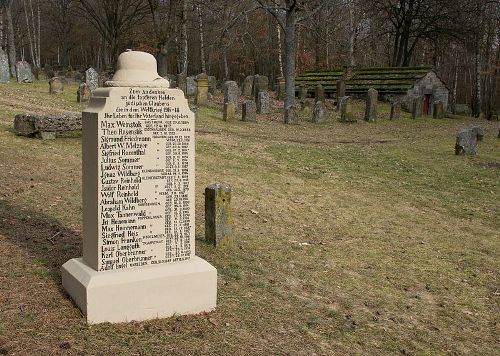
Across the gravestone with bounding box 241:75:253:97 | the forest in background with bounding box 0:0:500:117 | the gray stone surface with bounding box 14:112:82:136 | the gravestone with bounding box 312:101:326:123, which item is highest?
the forest in background with bounding box 0:0:500:117

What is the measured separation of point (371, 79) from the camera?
33.0 m

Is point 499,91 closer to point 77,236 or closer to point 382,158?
point 382,158

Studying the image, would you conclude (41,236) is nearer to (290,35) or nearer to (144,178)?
(144,178)

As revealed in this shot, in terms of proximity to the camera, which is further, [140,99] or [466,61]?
[466,61]

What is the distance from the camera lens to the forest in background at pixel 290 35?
1178 inches

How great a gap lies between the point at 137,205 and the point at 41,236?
7.10ft

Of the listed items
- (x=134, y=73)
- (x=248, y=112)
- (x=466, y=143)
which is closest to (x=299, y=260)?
(x=134, y=73)

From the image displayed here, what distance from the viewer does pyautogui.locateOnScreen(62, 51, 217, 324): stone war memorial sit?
4.07 m

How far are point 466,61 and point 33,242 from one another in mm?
49923

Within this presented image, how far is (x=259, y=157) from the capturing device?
12766 mm

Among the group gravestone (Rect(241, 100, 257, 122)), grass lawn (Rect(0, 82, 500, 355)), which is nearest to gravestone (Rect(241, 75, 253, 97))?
gravestone (Rect(241, 100, 257, 122))

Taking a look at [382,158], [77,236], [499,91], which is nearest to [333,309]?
[77,236]

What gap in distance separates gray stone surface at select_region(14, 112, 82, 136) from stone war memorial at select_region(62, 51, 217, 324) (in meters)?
7.52

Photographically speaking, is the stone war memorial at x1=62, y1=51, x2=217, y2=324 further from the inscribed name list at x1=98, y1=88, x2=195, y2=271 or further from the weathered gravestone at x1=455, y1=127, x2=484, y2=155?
the weathered gravestone at x1=455, y1=127, x2=484, y2=155
